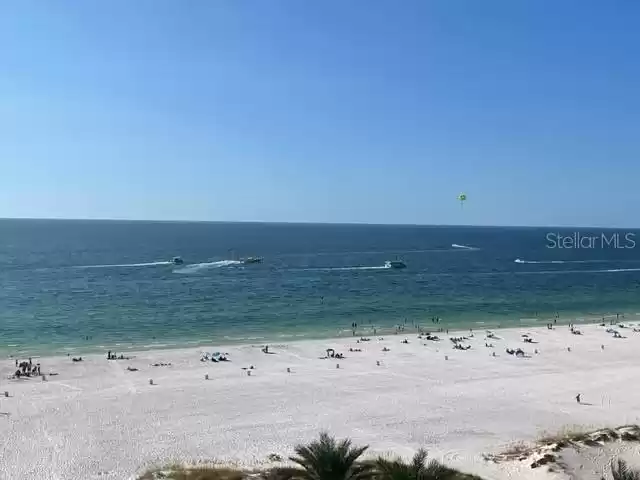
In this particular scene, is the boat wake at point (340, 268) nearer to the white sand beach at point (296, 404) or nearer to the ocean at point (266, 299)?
the ocean at point (266, 299)

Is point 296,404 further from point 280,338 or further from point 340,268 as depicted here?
point 340,268

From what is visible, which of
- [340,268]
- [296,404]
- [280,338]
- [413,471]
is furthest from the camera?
[340,268]

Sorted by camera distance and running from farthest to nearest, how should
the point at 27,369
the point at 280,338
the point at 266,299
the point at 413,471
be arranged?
1. the point at 266,299
2. the point at 280,338
3. the point at 27,369
4. the point at 413,471

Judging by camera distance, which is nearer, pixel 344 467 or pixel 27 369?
pixel 344 467

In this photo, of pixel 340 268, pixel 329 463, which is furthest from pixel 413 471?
pixel 340 268

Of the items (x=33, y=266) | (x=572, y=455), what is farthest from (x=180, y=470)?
(x=33, y=266)

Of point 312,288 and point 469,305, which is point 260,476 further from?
point 312,288

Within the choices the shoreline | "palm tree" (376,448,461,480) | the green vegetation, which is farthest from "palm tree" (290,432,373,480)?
the shoreline

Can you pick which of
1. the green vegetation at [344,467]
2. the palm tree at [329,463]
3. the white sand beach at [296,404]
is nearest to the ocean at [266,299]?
the white sand beach at [296,404]
